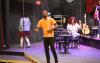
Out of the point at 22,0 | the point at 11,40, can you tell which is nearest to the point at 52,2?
the point at 22,0

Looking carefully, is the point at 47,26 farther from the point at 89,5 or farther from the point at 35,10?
the point at 89,5

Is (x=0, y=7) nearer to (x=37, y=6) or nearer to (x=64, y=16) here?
(x=37, y=6)

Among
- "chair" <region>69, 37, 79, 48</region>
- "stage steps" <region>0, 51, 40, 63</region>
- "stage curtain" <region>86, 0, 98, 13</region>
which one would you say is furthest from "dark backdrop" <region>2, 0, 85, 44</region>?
"chair" <region>69, 37, 79, 48</region>

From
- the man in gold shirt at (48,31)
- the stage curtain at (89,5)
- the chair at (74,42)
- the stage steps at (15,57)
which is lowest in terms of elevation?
the stage steps at (15,57)

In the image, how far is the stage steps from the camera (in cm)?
1159

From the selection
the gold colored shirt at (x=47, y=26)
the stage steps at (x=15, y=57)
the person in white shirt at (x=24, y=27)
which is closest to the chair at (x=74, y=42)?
the person in white shirt at (x=24, y=27)

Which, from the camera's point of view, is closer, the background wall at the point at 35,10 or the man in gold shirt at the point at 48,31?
the man in gold shirt at the point at 48,31

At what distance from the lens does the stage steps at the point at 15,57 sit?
11.6 meters

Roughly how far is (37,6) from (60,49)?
17.4ft

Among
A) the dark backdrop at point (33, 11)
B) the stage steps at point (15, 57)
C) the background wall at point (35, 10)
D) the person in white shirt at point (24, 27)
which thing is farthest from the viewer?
the background wall at point (35, 10)

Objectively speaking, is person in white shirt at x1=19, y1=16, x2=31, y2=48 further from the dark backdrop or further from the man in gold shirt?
the man in gold shirt

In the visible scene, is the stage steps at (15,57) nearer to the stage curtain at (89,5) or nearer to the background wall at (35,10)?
the background wall at (35,10)

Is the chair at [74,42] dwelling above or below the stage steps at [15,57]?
above

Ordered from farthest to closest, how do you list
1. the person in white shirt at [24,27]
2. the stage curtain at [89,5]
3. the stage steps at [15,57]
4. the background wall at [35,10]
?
1. the stage curtain at [89,5]
2. the background wall at [35,10]
3. the person in white shirt at [24,27]
4. the stage steps at [15,57]
